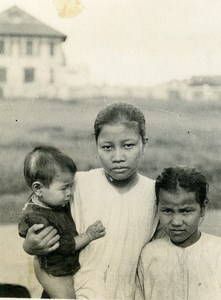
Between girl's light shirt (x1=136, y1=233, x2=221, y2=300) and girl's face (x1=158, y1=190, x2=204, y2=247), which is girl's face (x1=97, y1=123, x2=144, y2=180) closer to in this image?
girl's face (x1=158, y1=190, x2=204, y2=247)

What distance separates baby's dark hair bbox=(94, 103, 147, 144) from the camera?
4.54m

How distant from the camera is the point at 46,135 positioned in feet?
15.1

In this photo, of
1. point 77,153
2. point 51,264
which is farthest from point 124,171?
point 51,264

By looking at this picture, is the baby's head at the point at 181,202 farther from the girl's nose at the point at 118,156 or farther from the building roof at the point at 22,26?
the building roof at the point at 22,26

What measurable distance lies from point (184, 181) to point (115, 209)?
44 cm

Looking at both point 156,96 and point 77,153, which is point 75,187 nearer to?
point 77,153

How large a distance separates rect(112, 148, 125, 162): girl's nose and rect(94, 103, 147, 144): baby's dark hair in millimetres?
157

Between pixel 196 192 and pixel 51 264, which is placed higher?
pixel 196 192

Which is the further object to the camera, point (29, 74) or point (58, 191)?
point (29, 74)

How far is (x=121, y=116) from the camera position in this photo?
14.9 feet

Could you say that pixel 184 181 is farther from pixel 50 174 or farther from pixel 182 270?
pixel 50 174

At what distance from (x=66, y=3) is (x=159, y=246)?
5.07 feet

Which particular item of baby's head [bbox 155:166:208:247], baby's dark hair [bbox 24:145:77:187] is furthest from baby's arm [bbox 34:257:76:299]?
baby's head [bbox 155:166:208:247]

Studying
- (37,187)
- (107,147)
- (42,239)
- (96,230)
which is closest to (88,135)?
(107,147)
